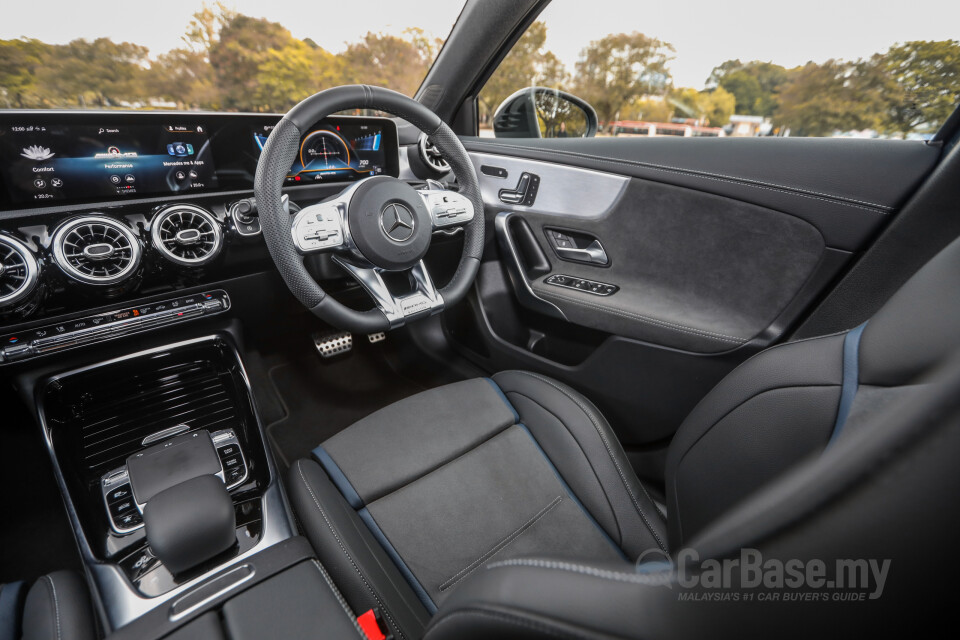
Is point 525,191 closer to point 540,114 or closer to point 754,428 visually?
point 540,114

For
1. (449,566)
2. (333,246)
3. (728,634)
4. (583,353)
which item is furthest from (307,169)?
(728,634)

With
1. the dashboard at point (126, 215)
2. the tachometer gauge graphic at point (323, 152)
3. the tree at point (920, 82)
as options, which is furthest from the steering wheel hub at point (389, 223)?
the tree at point (920, 82)

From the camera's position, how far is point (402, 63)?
168 centimetres

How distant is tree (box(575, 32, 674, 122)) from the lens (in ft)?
4.87

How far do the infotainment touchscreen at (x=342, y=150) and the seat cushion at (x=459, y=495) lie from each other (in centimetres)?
80

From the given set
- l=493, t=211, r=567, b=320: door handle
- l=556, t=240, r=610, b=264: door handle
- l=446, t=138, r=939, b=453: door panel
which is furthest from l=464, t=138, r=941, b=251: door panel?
l=493, t=211, r=567, b=320: door handle

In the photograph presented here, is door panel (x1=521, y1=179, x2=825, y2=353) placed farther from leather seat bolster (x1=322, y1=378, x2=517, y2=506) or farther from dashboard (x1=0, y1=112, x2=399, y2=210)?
dashboard (x1=0, y1=112, x2=399, y2=210)

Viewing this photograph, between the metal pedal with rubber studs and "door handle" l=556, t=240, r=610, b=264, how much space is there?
3.22 ft

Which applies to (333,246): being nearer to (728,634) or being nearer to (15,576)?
(728,634)

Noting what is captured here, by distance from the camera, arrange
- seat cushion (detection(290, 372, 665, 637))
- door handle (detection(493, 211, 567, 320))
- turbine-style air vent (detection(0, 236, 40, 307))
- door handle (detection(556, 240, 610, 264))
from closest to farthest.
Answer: seat cushion (detection(290, 372, 665, 637))
turbine-style air vent (detection(0, 236, 40, 307))
door handle (detection(556, 240, 610, 264))
door handle (detection(493, 211, 567, 320))

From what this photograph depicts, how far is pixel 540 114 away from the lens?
1.85 m

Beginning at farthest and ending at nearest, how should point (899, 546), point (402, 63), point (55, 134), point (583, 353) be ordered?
1. point (402, 63)
2. point (583, 353)
3. point (55, 134)
4. point (899, 546)

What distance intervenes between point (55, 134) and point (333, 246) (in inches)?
26.0

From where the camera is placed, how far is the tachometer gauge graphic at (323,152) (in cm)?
145
